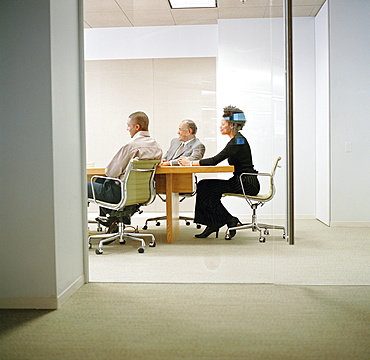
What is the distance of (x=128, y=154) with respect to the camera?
3.97m

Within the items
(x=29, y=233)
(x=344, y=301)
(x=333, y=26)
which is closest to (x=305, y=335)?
(x=344, y=301)

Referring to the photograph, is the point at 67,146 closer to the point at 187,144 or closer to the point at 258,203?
the point at 187,144

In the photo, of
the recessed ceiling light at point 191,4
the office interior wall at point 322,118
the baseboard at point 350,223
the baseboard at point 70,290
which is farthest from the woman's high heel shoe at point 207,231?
the recessed ceiling light at point 191,4

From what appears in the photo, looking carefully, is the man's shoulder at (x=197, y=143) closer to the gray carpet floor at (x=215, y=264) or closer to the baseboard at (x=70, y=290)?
the gray carpet floor at (x=215, y=264)

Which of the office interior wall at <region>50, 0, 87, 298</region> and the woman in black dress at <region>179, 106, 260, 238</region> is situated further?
the woman in black dress at <region>179, 106, 260, 238</region>

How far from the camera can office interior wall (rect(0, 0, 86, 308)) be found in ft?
10.1

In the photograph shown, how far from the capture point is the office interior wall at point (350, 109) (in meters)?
4.19

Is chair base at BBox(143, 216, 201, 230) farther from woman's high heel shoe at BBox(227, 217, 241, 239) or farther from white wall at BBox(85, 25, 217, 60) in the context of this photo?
white wall at BBox(85, 25, 217, 60)

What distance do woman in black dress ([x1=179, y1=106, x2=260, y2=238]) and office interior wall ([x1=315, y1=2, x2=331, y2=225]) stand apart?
76cm

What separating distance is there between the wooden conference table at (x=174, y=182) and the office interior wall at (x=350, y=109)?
1.17 meters

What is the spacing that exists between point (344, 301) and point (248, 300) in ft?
1.93

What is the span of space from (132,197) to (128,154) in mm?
325

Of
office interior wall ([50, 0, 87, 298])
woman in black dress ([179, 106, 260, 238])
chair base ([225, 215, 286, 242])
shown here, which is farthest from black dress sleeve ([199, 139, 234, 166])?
office interior wall ([50, 0, 87, 298])

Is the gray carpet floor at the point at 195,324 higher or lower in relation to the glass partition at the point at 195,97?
lower
